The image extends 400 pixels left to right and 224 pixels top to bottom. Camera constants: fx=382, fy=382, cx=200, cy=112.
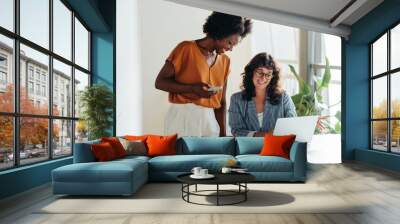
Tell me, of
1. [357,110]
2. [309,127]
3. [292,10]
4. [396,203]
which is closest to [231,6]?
[292,10]

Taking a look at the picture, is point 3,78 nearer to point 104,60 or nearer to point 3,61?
point 3,61

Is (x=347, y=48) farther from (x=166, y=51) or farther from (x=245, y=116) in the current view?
(x=166, y=51)

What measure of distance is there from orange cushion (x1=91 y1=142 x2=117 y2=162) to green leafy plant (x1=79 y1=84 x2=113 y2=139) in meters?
1.98

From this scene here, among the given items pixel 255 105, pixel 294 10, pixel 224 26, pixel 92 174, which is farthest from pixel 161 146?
pixel 294 10

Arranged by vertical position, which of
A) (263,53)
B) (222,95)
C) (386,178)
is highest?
(263,53)

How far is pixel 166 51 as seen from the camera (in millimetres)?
7879

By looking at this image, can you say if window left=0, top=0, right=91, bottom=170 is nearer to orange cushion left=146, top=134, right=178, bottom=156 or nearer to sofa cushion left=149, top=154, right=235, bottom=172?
orange cushion left=146, top=134, right=178, bottom=156

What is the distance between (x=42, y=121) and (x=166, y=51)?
3.13 meters

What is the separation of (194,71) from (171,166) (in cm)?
A: 273

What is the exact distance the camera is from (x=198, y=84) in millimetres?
7777

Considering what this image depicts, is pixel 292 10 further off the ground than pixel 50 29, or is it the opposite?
pixel 292 10

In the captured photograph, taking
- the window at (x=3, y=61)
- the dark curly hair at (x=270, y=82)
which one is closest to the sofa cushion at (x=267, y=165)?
the dark curly hair at (x=270, y=82)

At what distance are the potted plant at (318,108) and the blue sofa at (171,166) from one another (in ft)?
7.95

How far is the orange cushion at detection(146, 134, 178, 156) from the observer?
20.6ft
